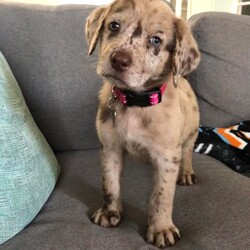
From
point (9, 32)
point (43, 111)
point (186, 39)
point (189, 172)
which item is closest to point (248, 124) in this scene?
point (189, 172)

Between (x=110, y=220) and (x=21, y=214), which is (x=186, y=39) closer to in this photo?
(x=110, y=220)

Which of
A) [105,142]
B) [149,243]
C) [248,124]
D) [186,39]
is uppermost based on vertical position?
[186,39]

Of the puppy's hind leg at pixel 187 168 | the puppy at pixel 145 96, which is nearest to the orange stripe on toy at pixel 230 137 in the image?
the puppy's hind leg at pixel 187 168

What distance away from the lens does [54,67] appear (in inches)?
69.5

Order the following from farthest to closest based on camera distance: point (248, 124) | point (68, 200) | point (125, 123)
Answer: point (248, 124)
point (68, 200)
point (125, 123)

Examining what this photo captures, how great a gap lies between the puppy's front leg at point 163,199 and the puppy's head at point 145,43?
252mm

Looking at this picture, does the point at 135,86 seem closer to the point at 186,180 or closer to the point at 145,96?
the point at 145,96

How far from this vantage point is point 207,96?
2.04 metres

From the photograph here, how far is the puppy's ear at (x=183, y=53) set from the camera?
1.22 m

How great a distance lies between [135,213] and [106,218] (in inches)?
5.3

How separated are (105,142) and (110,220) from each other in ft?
0.87

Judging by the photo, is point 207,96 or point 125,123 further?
point 207,96

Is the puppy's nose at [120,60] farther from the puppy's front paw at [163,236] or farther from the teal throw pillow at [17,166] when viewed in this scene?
the puppy's front paw at [163,236]

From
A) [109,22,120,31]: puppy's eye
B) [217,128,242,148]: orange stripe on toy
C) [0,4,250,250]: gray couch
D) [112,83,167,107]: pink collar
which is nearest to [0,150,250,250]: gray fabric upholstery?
[0,4,250,250]: gray couch
